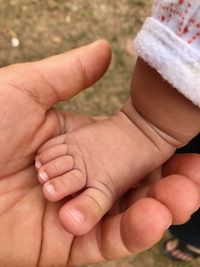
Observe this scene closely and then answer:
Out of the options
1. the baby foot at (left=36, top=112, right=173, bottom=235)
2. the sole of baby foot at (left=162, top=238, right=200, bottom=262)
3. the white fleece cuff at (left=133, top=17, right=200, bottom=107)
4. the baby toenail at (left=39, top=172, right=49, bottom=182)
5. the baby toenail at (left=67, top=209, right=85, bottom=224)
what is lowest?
the sole of baby foot at (left=162, top=238, right=200, bottom=262)

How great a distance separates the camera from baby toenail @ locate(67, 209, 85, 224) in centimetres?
Result: 83

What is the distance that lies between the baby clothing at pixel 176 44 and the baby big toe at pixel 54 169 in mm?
245

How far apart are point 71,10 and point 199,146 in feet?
2.74

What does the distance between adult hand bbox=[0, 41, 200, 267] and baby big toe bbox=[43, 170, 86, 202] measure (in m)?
0.09

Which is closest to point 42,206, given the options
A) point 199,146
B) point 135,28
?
point 199,146

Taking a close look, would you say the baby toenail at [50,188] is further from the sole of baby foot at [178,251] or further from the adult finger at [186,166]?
the sole of baby foot at [178,251]

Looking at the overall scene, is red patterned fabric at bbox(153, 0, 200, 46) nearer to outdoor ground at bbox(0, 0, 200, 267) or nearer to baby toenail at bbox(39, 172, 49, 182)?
baby toenail at bbox(39, 172, 49, 182)

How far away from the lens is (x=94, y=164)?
0.89 meters

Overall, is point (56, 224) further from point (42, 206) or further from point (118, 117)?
point (118, 117)

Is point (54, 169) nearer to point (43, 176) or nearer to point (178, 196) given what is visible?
point (43, 176)

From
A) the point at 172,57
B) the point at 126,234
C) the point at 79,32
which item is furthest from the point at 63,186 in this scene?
the point at 79,32

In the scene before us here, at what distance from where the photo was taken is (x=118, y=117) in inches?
36.2

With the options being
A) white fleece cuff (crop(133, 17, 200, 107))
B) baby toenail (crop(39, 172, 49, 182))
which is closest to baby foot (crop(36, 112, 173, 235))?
baby toenail (crop(39, 172, 49, 182))

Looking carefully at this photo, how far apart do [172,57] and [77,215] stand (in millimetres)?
317
